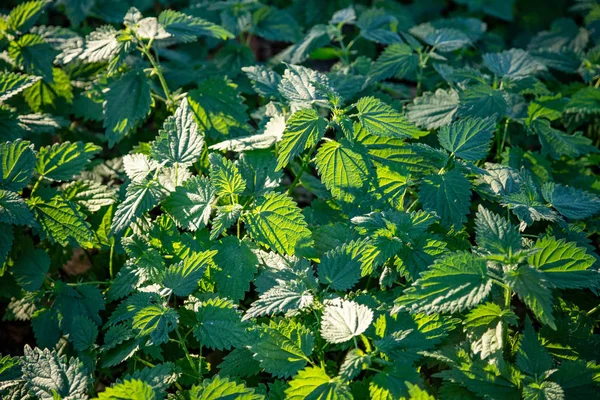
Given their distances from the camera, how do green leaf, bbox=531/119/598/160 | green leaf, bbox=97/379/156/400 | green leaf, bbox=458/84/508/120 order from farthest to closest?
green leaf, bbox=531/119/598/160 → green leaf, bbox=458/84/508/120 → green leaf, bbox=97/379/156/400

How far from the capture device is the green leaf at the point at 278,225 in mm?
2090

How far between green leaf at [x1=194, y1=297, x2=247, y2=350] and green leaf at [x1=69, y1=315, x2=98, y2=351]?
47 cm

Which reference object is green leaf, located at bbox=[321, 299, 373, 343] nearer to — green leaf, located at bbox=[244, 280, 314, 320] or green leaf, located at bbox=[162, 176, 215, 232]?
green leaf, located at bbox=[244, 280, 314, 320]

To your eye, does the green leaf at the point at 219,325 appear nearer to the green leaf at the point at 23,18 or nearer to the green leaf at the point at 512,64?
the green leaf at the point at 512,64

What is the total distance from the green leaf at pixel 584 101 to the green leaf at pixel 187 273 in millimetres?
2072

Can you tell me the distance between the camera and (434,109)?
266 centimetres

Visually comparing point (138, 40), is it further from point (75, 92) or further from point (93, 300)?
point (93, 300)

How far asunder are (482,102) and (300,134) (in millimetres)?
978

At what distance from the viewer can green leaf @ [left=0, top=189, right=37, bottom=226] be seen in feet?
6.99

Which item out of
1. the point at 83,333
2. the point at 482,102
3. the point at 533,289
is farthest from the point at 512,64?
the point at 83,333

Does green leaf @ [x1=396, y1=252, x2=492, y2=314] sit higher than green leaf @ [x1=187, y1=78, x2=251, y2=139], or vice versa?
green leaf @ [x1=187, y1=78, x2=251, y2=139]

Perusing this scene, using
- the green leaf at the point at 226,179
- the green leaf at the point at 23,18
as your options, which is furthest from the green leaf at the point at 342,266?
the green leaf at the point at 23,18

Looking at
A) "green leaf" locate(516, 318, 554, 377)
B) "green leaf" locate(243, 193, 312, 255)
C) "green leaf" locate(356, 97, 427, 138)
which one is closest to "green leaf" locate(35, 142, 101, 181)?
"green leaf" locate(243, 193, 312, 255)

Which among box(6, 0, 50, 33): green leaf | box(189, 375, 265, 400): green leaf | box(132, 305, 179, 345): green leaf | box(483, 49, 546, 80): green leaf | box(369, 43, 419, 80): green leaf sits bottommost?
box(189, 375, 265, 400): green leaf
